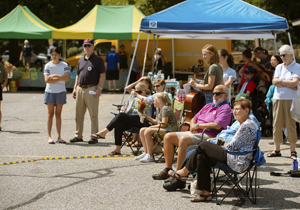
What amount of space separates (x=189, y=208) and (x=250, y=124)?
46.4 inches

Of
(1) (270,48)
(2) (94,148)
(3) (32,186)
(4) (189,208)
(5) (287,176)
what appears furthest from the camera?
(1) (270,48)

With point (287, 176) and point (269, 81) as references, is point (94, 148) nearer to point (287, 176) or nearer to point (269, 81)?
point (287, 176)

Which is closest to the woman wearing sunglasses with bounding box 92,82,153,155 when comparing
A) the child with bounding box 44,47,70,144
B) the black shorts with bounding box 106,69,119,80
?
the child with bounding box 44,47,70,144

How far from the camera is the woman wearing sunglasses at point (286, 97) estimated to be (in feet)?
23.0

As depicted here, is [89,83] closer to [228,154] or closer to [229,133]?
[229,133]

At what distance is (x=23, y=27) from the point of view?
1856cm

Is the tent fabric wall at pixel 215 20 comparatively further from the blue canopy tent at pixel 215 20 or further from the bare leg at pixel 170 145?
the bare leg at pixel 170 145

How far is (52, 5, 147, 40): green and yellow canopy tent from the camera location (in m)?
17.1

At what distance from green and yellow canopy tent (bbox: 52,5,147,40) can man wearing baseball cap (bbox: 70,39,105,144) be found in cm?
866

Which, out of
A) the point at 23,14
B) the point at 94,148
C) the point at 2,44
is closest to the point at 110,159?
the point at 94,148

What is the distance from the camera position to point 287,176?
19.5ft

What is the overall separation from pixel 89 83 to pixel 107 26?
9.78 metres

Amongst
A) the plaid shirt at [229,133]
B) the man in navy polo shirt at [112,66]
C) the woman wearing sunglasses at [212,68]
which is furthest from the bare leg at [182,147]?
the man in navy polo shirt at [112,66]

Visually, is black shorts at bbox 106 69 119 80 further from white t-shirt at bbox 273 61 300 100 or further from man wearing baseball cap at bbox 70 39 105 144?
white t-shirt at bbox 273 61 300 100
